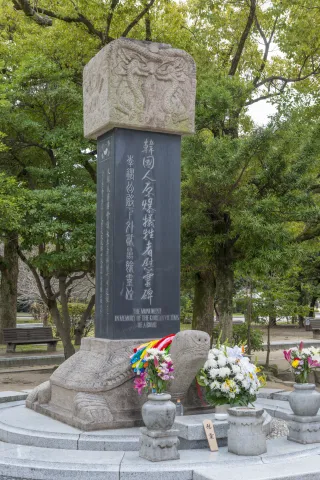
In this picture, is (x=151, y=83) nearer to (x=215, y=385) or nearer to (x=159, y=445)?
(x=215, y=385)

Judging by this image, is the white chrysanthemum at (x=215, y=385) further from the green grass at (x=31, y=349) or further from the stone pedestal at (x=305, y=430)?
the green grass at (x=31, y=349)

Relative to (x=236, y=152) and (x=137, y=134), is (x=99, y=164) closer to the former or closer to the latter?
(x=137, y=134)

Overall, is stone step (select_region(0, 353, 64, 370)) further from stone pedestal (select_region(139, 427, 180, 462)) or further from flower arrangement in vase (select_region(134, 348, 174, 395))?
stone pedestal (select_region(139, 427, 180, 462))

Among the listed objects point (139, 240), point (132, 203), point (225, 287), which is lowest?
point (225, 287)

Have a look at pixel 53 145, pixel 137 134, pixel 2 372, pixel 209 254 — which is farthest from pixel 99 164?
pixel 2 372

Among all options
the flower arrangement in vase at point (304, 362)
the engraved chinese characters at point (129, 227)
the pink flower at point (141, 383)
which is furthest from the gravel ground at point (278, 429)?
the engraved chinese characters at point (129, 227)

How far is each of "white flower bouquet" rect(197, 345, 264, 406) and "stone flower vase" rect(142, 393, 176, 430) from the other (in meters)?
0.68

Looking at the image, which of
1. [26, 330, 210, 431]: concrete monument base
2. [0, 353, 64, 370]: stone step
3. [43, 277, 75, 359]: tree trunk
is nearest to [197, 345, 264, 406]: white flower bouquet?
[26, 330, 210, 431]: concrete monument base

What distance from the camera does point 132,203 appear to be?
789 cm

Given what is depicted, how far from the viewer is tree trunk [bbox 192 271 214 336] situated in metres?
16.1

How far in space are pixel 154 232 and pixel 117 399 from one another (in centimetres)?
220

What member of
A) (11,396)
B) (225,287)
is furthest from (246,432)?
(225,287)

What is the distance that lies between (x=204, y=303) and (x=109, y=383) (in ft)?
30.7

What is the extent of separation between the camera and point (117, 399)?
23.2 ft
